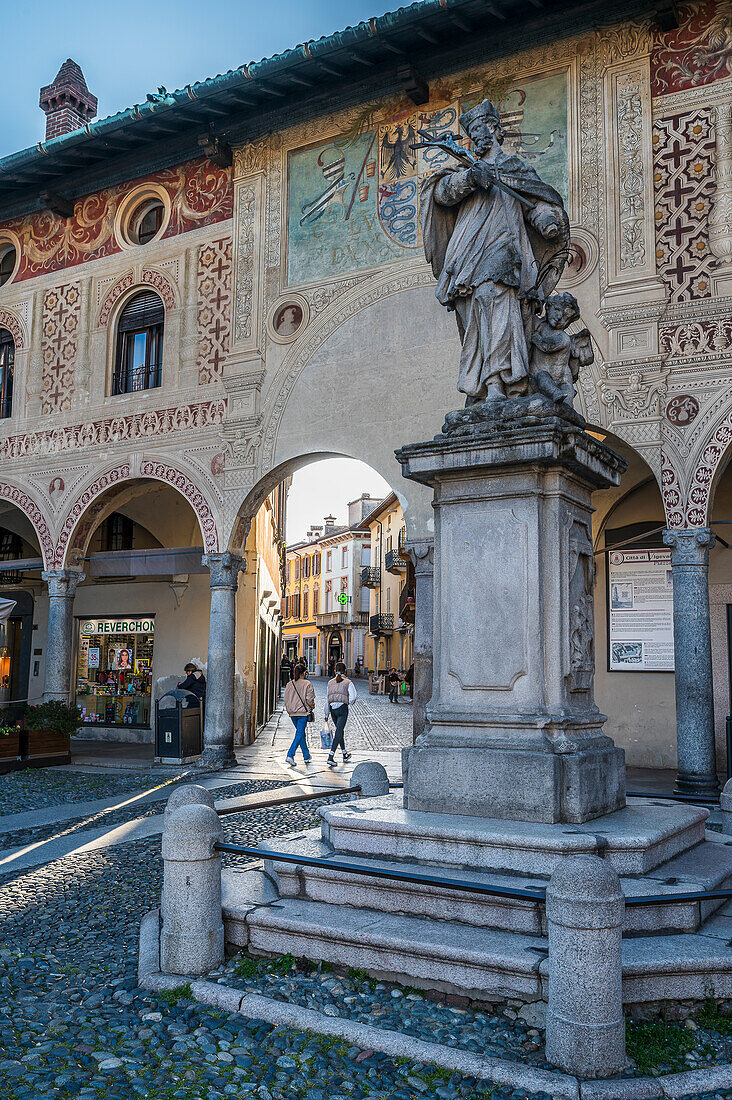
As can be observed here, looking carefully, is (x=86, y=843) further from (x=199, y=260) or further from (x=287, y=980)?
(x=199, y=260)

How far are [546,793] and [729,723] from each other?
6920 millimetres

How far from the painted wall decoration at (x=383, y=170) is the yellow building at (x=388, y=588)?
25345mm

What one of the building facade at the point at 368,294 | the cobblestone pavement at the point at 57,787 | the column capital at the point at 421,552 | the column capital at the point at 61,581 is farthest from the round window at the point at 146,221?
the cobblestone pavement at the point at 57,787

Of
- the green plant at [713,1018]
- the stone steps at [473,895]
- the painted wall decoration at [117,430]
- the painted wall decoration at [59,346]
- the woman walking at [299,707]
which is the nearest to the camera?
the green plant at [713,1018]

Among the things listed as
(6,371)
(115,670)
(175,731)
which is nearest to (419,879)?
(175,731)

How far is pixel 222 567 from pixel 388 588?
34.6 metres

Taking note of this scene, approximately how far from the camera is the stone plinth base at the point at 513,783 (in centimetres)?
455

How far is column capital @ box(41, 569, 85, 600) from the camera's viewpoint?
1548 centimetres

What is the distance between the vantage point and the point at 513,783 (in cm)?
462

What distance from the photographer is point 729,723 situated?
10.6 meters

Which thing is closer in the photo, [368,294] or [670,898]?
[670,898]

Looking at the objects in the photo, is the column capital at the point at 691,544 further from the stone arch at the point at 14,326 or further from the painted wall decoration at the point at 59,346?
the stone arch at the point at 14,326

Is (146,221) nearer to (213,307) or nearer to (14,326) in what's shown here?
(213,307)

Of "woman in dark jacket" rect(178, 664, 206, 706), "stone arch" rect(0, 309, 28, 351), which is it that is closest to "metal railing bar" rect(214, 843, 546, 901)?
"woman in dark jacket" rect(178, 664, 206, 706)
